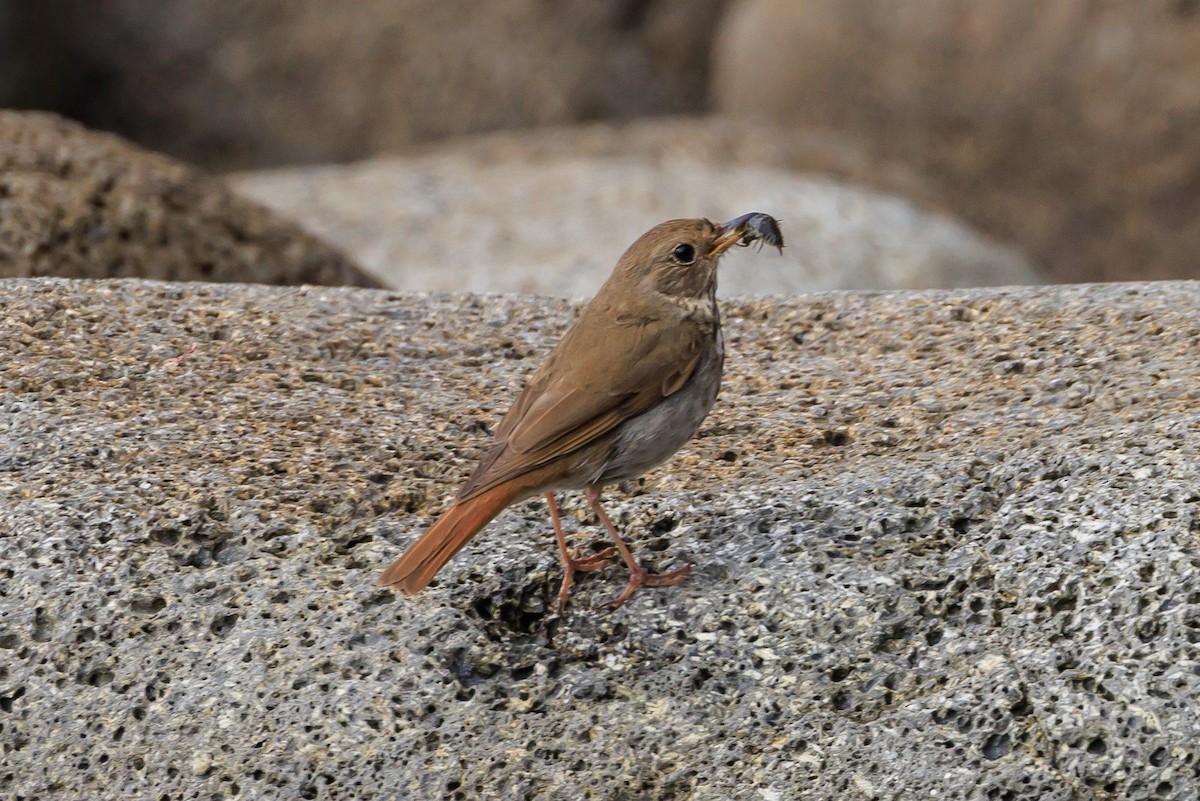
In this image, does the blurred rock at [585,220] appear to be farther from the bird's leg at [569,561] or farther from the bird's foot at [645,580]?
the bird's foot at [645,580]

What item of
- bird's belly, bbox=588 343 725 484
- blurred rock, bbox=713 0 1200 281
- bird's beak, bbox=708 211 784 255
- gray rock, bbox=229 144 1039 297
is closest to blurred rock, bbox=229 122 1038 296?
gray rock, bbox=229 144 1039 297

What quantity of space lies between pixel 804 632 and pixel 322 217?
7551 mm

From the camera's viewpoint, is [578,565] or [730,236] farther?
[730,236]

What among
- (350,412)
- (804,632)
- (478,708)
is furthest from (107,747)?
(804,632)

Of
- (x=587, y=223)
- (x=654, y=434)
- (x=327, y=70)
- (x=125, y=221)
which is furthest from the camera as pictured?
(x=327, y=70)

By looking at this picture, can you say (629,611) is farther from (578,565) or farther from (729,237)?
(729,237)

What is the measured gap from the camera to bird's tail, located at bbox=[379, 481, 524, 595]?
368 cm

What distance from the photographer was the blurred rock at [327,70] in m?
14.9

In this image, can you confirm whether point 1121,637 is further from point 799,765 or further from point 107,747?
point 107,747

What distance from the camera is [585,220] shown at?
10125 mm

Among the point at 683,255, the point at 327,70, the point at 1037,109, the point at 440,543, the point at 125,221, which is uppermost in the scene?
the point at 1037,109

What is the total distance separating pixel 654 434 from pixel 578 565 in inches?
15.4

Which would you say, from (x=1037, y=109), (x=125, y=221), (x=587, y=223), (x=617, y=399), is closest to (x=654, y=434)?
(x=617, y=399)

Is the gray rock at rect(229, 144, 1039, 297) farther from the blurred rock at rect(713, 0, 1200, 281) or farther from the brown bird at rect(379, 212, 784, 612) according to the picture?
the brown bird at rect(379, 212, 784, 612)
